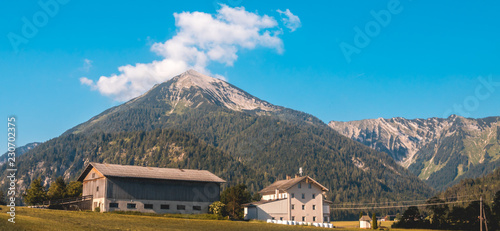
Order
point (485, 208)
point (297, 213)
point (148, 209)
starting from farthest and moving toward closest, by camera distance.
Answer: point (297, 213) < point (148, 209) < point (485, 208)

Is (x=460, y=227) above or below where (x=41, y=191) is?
below

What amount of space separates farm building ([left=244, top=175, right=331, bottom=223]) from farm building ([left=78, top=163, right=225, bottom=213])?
9855 mm

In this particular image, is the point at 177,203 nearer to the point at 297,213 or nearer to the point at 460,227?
the point at 297,213

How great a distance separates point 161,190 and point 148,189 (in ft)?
8.68

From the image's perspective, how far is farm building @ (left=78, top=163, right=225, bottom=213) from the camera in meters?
88.8

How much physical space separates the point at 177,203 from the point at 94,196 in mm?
16222

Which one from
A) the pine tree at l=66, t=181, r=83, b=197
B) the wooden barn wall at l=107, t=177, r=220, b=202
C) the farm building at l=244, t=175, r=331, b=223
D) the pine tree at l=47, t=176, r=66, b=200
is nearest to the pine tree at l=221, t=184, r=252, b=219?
the farm building at l=244, t=175, r=331, b=223

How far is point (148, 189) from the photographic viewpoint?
302 ft

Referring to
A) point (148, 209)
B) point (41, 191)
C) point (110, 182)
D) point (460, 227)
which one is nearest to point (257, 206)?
point (148, 209)

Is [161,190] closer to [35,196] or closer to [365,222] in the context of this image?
[35,196]

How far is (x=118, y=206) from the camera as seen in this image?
290 ft

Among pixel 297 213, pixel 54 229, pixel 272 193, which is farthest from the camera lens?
pixel 272 193

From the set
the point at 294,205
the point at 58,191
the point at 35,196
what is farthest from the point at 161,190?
the point at 35,196

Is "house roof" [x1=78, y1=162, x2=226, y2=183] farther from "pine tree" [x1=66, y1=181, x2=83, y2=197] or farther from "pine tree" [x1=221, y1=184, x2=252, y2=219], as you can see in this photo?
"pine tree" [x1=221, y1=184, x2=252, y2=219]
